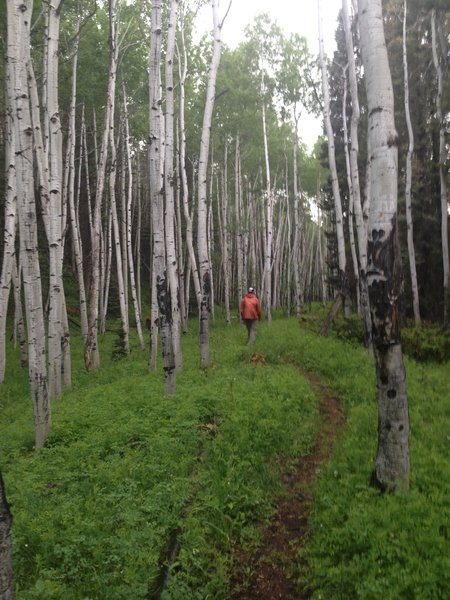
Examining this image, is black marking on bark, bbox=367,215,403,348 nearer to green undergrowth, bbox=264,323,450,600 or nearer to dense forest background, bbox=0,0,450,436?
green undergrowth, bbox=264,323,450,600

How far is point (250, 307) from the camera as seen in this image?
43.1ft

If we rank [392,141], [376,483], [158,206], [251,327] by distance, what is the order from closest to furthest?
[392,141] < [376,483] < [158,206] < [251,327]

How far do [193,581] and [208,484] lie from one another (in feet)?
4.50

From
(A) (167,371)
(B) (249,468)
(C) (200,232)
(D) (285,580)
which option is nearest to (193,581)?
(D) (285,580)

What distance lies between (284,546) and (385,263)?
9.41ft

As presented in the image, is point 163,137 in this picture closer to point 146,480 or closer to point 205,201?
point 205,201

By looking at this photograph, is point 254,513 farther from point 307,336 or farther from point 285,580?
point 307,336

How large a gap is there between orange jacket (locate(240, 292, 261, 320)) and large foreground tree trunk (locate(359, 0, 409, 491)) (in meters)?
8.79

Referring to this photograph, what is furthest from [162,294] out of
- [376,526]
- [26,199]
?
[376,526]

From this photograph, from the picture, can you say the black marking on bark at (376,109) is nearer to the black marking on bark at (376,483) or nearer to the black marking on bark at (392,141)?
the black marking on bark at (392,141)

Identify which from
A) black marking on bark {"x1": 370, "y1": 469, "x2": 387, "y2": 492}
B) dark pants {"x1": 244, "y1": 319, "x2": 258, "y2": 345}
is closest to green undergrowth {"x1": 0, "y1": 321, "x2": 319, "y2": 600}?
black marking on bark {"x1": 370, "y1": 469, "x2": 387, "y2": 492}

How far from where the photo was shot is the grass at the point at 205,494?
342 cm

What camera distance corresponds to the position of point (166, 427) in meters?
6.35

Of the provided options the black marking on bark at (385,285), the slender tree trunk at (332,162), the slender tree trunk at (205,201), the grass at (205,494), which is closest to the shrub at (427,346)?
the grass at (205,494)
